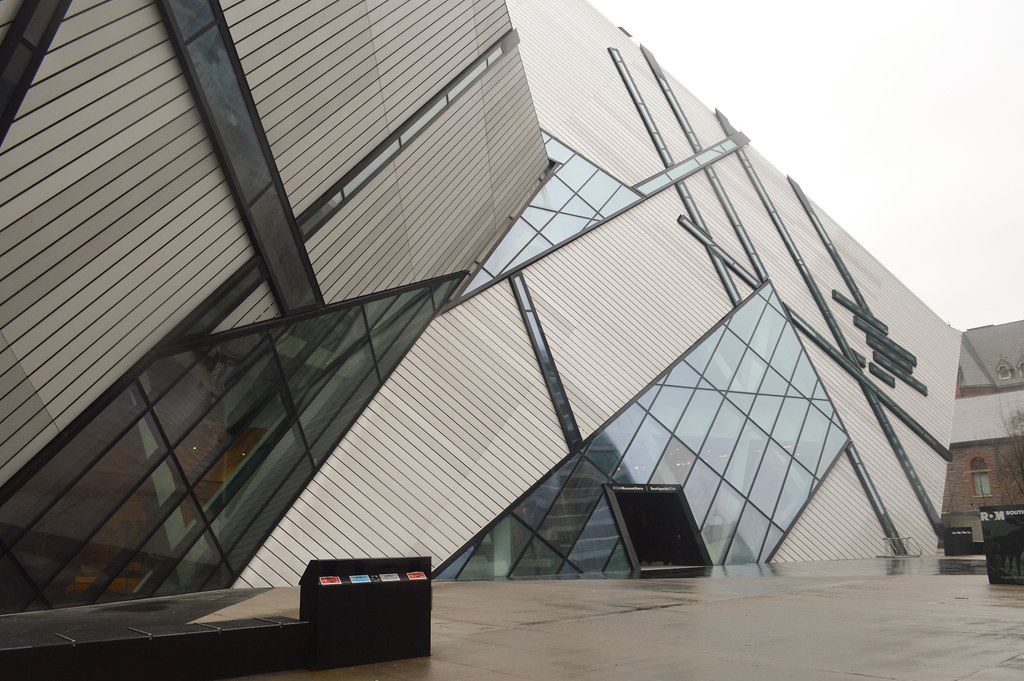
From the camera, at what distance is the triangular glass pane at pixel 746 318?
2428 cm

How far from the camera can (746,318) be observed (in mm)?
24938

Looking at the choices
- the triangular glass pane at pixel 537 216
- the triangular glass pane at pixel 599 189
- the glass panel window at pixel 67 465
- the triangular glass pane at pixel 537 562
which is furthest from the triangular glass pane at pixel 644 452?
the glass panel window at pixel 67 465

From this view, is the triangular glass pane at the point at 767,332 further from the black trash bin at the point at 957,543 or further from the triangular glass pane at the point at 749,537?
the black trash bin at the point at 957,543

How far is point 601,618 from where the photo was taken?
7.97 metres

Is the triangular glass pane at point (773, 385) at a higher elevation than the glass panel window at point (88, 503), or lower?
higher

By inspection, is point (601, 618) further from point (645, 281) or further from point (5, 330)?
point (645, 281)

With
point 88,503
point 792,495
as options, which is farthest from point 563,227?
point 88,503

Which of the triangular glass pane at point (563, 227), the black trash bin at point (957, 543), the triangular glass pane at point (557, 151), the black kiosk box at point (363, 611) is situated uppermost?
the triangular glass pane at point (557, 151)

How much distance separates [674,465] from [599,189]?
9.68 metres

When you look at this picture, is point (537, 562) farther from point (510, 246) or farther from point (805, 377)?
point (805, 377)

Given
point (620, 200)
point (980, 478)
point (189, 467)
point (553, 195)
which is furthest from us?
point (980, 478)

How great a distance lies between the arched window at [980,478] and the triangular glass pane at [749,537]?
62800mm

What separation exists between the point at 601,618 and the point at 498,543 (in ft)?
23.8

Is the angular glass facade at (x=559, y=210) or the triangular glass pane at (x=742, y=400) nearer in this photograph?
the angular glass facade at (x=559, y=210)
